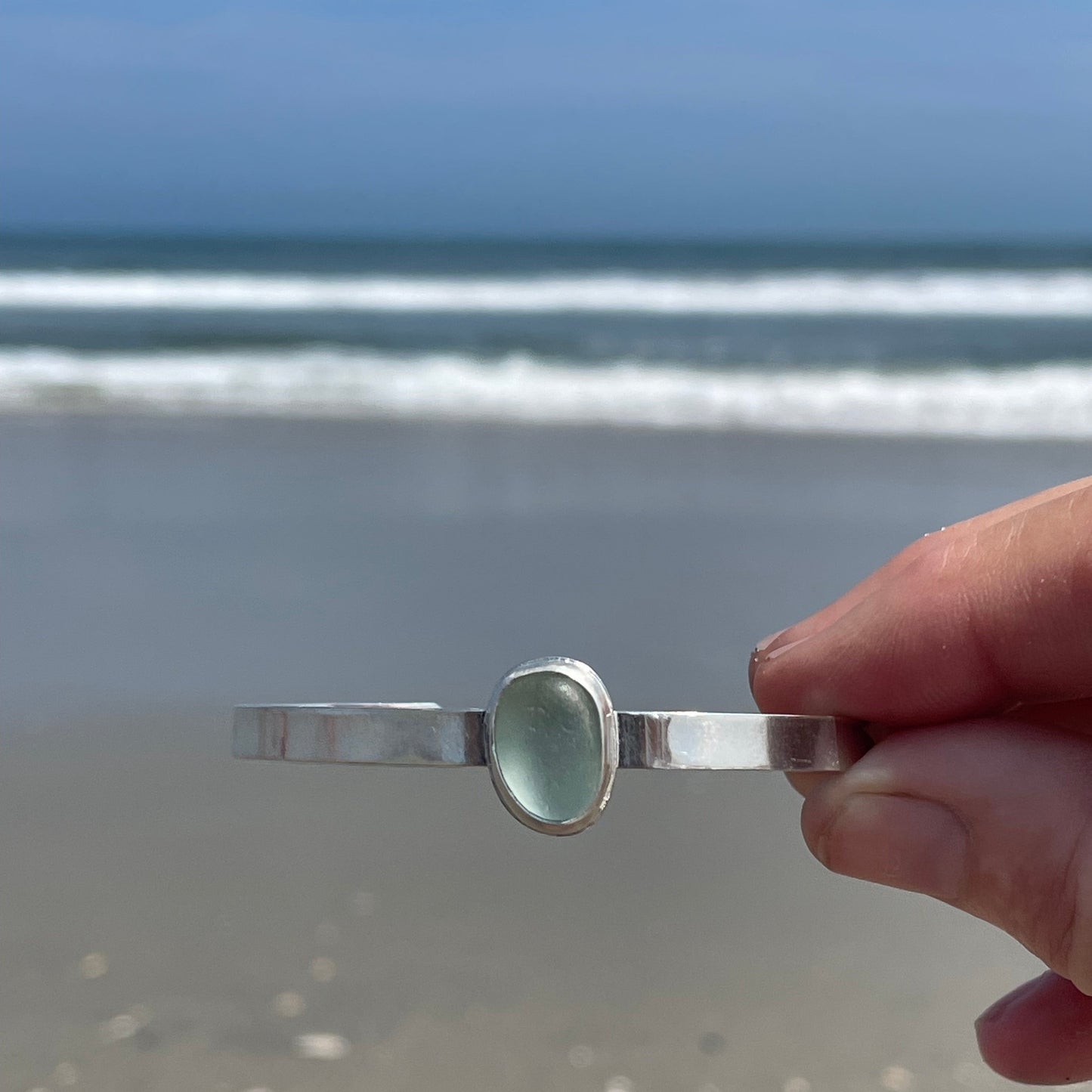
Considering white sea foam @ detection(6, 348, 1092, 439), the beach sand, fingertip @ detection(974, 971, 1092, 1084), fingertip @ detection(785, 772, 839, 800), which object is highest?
fingertip @ detection(785, 772, 839, 800)

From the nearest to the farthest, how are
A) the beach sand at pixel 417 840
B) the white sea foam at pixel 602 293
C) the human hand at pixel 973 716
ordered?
the human hand at pixel 973 716 → the beach sand at pixel 417 840 → the white sea foam at pixel 602 293

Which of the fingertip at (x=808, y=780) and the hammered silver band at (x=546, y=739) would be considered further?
the fingertip at (x=808, y=780)

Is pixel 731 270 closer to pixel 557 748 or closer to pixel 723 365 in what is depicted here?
pixel 723 365

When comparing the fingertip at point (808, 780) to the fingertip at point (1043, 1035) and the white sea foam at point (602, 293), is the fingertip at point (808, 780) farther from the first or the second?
the white sea foam at point (602, 293)

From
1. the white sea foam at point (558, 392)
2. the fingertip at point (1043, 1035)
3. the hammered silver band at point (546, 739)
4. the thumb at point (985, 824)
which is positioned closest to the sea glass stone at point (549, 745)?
the hammered silver band at point (546, 739)

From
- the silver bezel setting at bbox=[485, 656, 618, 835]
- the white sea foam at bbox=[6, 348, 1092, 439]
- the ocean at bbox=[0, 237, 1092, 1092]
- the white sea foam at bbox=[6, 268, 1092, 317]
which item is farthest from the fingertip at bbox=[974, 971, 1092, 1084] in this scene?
the white sea foam at bbox=[6, 268, 1092, 317]

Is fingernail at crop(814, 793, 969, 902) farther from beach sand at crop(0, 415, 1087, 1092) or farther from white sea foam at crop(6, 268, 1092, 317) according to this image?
white sea foam at crop(6, 268, 1092, 317)

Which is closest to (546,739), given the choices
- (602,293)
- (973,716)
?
(973,716)
